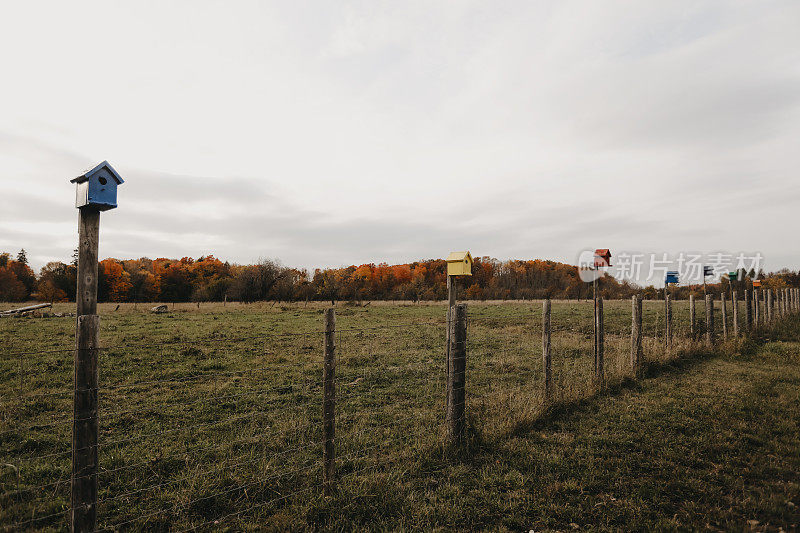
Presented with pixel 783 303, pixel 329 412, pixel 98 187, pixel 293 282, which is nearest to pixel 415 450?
pixel 329 412

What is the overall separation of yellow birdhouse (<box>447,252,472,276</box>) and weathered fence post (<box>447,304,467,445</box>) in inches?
21.4

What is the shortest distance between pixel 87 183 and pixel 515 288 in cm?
7836

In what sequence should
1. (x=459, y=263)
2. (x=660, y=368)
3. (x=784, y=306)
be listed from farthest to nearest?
(x=784, y=306), (x=660, y=368), (x=459, y=263)

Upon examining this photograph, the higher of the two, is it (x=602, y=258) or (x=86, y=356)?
(x=602, y=258)

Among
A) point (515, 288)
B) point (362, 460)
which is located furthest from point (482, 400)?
point (515, 288)

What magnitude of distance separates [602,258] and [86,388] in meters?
9.85

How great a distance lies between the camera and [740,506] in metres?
3.93

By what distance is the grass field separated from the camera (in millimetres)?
3824

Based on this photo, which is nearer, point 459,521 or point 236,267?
point 459,521

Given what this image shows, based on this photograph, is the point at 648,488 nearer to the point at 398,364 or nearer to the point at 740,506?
the point at 740,506

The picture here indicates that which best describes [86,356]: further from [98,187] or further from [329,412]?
[329,412]

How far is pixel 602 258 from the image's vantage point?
377 inches

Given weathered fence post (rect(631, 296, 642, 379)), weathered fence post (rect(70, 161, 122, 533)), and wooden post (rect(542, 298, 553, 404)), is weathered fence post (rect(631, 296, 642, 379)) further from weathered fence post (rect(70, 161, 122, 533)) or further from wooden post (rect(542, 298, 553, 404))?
weathered fence post (rect(70, 161, 122, 533))

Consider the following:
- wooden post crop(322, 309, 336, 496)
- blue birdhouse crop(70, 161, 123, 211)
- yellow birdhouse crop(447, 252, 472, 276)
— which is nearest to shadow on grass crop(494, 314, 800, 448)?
wooden post crop(322, 309, 336, 496)
